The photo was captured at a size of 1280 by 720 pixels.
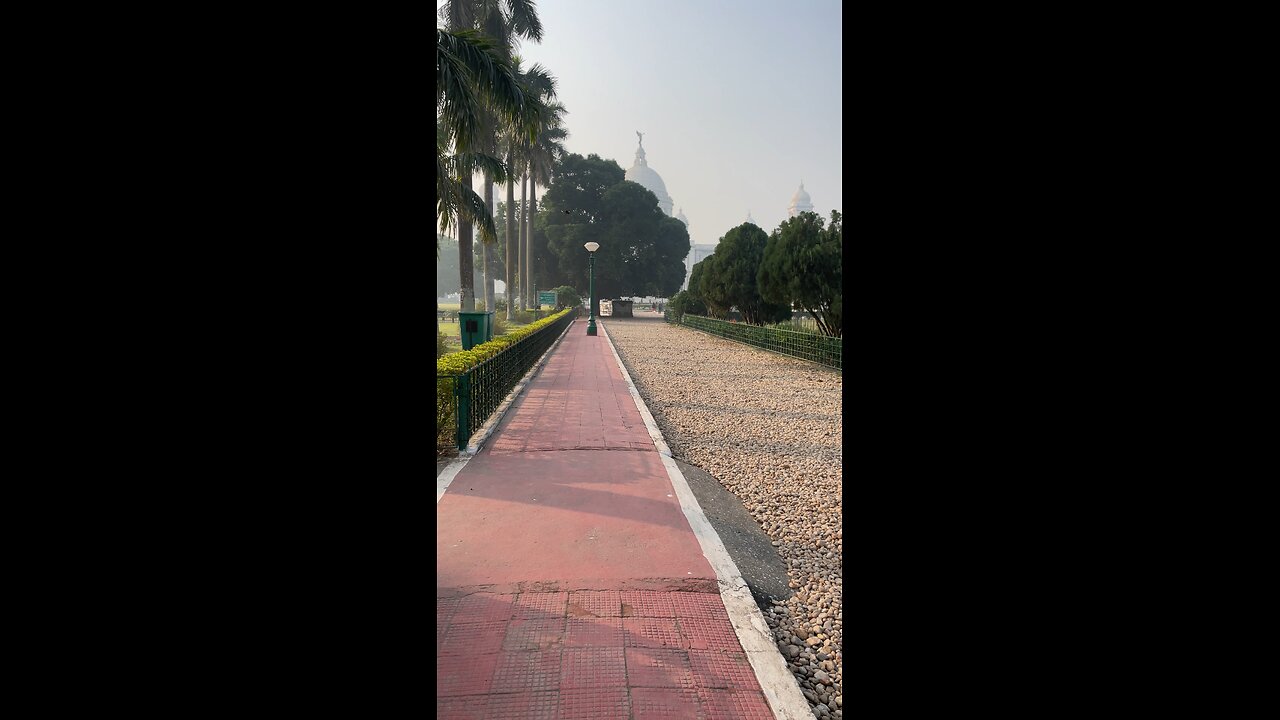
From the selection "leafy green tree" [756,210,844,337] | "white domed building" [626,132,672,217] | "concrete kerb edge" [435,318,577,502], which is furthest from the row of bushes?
"white domed building" [626,132,672,217]

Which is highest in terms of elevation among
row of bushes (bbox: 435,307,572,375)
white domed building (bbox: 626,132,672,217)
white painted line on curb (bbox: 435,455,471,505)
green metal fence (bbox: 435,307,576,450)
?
white domed building (bbox: 626,132,672,217)

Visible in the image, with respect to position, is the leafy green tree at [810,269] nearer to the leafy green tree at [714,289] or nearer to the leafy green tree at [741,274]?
the leafy green tree at [741,274]

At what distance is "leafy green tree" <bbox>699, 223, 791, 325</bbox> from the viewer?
88.8 ft

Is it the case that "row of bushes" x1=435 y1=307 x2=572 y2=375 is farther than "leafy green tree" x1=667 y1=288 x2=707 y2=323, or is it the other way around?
"leafy green tree" x1=667 y1=288 x2=707 y2=323

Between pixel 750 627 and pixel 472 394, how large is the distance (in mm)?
5276

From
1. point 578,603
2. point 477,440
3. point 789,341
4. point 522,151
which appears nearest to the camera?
point 578,603

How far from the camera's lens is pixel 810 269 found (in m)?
17.8

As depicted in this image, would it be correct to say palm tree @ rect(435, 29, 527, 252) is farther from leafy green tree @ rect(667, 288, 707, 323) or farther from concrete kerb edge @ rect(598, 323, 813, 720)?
leafy green tree @ rect(667, 288, 707, 323)

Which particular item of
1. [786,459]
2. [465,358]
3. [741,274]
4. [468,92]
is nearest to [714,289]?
[741,274]

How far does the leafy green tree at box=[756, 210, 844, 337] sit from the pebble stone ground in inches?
64.0

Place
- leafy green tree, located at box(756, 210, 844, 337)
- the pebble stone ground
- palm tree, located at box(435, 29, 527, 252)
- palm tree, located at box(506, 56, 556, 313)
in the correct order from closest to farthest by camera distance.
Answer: the pebble stone ground
palm tree, located at box(435, 29, 527, 252)
palm tree, located at box(506, 56, 556, 313)
leafy green tree, located at box(756, 210, 844, 337)

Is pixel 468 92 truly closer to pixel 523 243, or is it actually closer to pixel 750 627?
pixel 750 627
